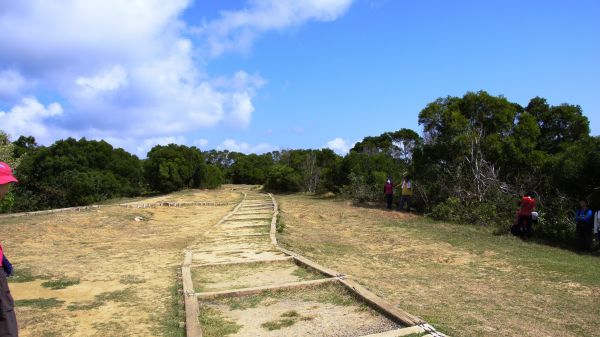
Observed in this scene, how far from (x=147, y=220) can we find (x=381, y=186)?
375 inches

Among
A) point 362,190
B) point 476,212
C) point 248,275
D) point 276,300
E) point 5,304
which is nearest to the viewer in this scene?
point 5,304

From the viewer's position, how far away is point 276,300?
4824 millimetres

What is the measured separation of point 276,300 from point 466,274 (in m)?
2.80

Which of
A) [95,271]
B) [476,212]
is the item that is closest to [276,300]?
[95,271]

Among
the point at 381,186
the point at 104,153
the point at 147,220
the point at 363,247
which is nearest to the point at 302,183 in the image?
the point at 381,186

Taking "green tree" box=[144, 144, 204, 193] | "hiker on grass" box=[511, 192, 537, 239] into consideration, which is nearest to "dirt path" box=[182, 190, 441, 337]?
"hiker on grass" box=[511, 192, 537, 239]

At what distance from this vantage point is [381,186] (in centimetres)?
1842

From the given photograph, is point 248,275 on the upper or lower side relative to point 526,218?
lower

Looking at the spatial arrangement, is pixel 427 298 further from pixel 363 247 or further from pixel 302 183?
pixel 302 183

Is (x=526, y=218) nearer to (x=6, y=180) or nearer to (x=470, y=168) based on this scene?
(x=470, y=168)

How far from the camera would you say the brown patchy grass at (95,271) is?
4262 mm

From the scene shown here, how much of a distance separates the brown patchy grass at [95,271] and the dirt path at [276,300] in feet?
1.19

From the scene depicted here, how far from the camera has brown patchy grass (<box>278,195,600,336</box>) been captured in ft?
13.2

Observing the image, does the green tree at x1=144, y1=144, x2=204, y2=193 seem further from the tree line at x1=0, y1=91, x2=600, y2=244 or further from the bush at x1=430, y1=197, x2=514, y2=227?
the bush at x1=430, y1=197, x2=514, y2=227
